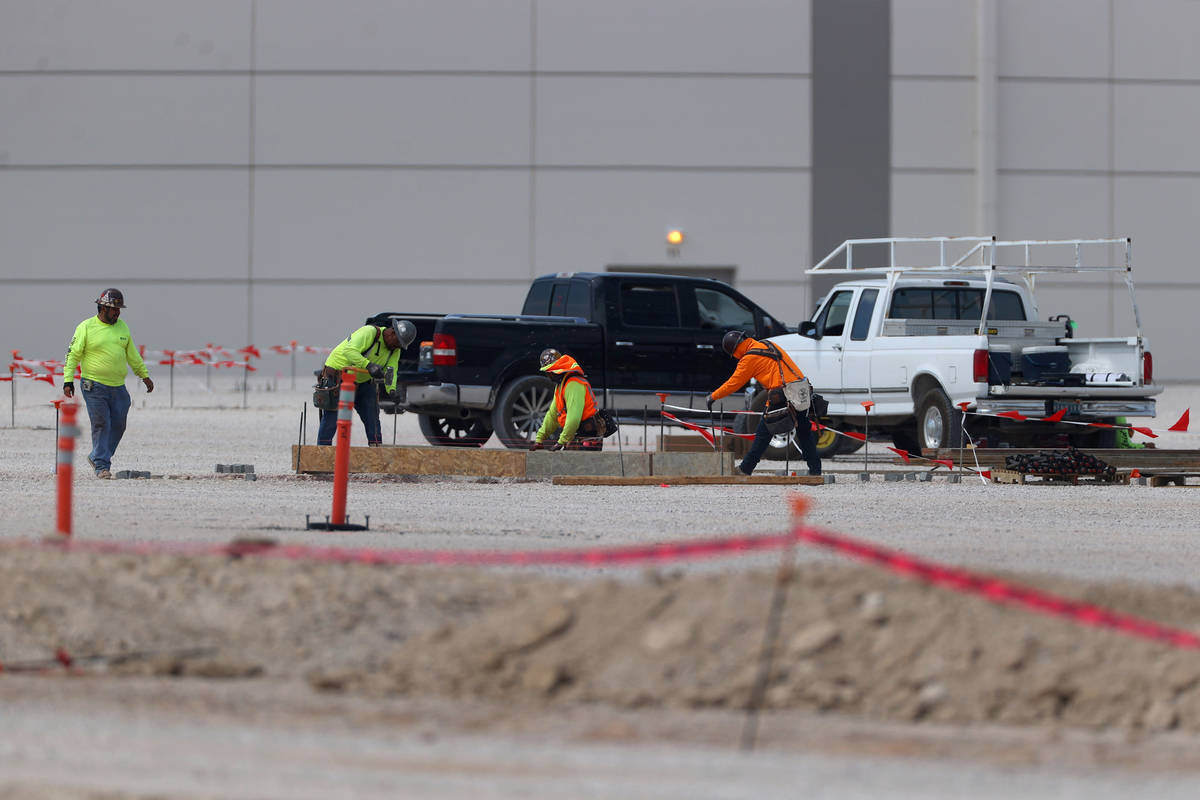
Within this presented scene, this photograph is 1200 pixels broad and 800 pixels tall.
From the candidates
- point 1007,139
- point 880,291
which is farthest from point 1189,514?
point 1007,139

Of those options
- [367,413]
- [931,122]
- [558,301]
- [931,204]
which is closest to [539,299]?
[558,301]

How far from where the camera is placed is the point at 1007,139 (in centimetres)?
3147

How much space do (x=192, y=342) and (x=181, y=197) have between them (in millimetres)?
2701

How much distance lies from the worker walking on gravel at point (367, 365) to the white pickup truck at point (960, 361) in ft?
16.1

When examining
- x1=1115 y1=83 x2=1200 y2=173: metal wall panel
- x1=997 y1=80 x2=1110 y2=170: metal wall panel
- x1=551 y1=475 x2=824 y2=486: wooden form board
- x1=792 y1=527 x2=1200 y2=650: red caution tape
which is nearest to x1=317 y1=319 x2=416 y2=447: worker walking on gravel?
x1=551 y1=475 x2=824 y2=486: wooden form board

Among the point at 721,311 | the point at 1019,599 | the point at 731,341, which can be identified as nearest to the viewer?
the point at 1019,599

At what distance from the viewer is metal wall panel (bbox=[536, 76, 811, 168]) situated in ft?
102

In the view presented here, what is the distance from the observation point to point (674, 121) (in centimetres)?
3119

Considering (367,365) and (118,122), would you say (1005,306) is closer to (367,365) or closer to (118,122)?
(367,365)

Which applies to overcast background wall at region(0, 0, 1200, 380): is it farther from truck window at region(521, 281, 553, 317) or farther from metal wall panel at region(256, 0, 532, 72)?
truck window at region(521, 281, 553, 317)

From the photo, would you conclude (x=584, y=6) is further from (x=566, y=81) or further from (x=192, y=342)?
(x=192, y=342)

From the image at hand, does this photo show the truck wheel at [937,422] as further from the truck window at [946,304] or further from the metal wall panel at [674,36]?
the metal wall panel at [674,36]

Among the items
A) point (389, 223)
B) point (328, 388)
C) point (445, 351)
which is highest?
point (389, 223)

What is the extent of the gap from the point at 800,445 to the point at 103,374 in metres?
6.81
